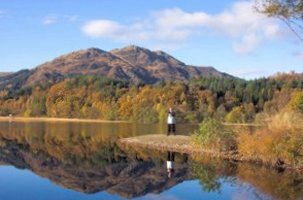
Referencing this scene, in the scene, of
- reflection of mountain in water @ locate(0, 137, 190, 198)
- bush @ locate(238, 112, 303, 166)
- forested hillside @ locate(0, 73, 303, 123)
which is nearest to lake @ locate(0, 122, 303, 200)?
reflection of mountain in water @ locate(0, 137, 190, 198)

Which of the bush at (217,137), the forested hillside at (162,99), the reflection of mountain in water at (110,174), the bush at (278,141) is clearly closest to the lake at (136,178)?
the reflection of mountain in water at (110,174)

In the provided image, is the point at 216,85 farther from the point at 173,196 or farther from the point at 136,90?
the point at 173,196

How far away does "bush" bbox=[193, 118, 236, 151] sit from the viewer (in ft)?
103

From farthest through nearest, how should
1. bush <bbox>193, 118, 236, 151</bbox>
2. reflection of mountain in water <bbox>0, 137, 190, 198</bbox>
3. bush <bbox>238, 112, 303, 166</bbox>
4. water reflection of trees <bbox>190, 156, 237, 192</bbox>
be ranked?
bush <bbox>193, 118, 236, 151</bbox> < bush <bbox>238, 112, 303, 166</bbox> < water reflection of trees <bbox>190, 156, 237, 192</bbox> < reflection of mountain in water <bbox>0, 137, 190, 198</bbox>

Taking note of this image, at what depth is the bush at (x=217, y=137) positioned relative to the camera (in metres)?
31.5

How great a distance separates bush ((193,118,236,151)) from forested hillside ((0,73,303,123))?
66.4 m

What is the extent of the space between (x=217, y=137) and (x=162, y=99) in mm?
105815

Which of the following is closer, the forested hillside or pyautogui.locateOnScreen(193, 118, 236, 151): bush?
pyautogui.locateOnScreen(193, 118, 236, 151): bush

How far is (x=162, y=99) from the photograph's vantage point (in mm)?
137625

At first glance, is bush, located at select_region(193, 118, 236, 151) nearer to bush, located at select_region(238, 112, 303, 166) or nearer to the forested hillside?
bush, located at select_region(238, 112, 303, 166)

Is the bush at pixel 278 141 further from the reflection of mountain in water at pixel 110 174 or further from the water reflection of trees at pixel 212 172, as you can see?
the reflection of mountain in water at pixel 110 174

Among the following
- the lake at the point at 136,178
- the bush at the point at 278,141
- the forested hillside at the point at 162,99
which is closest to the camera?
the lake at the point at 136,178

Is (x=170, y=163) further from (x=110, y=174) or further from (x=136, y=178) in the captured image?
(x=136, y=178)

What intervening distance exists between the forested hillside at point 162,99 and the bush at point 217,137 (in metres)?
66.4
